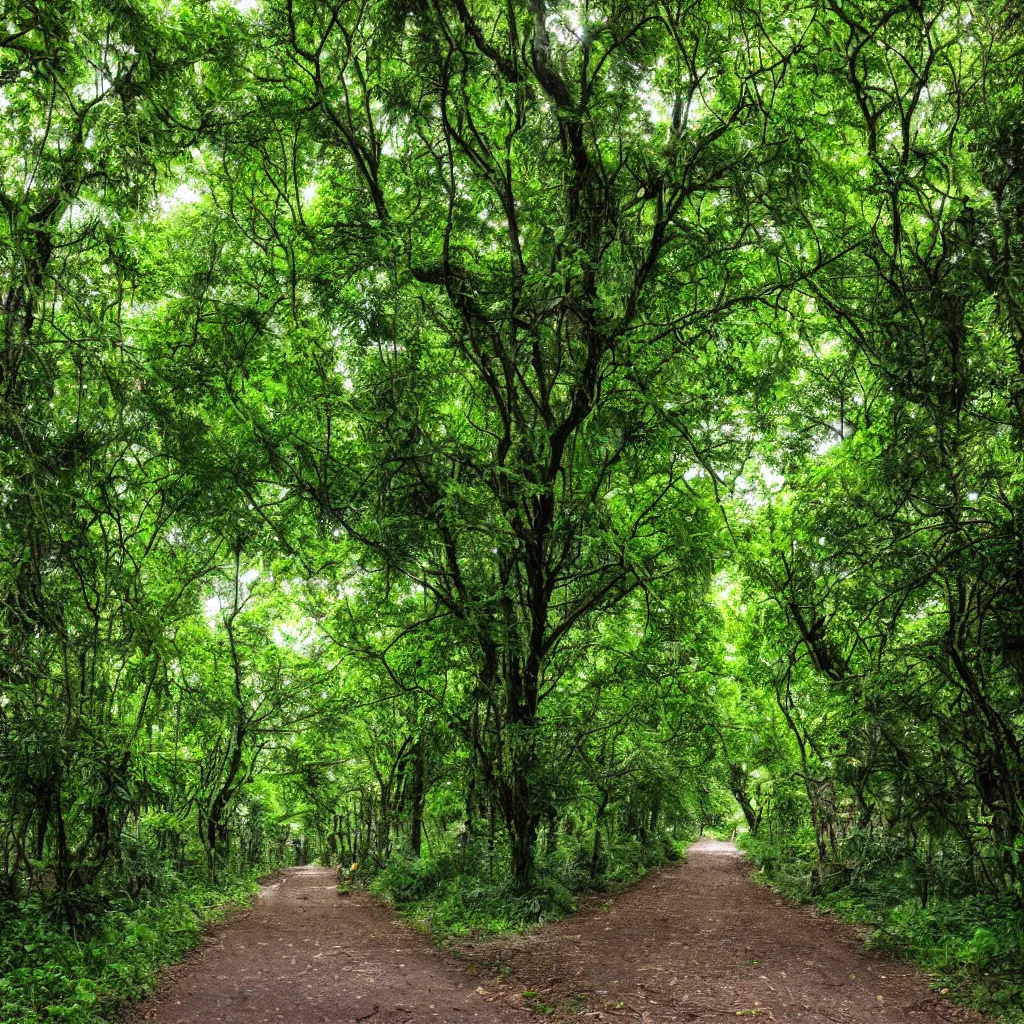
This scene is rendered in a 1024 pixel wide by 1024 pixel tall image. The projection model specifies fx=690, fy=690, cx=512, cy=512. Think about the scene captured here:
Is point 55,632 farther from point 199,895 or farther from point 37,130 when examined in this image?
point 199,895

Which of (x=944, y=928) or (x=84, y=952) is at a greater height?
(x=84, y=952)

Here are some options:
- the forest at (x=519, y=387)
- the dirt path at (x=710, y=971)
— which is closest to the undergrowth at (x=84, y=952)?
the forest at (x=519, y=387)

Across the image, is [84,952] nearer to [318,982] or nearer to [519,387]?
[318,982]

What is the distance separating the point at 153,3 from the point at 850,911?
13.6 metres

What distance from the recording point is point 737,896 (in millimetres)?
13898

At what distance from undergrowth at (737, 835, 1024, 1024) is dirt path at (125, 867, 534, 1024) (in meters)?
3.75

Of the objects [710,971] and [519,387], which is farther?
[519,387]

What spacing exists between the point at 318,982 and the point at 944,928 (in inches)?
256

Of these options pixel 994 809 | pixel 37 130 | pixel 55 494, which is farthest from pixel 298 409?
pixel 994 809

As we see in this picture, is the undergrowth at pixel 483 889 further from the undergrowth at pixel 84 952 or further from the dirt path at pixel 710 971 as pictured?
the undergrowth at pixel 84 952

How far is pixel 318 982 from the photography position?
7.00m

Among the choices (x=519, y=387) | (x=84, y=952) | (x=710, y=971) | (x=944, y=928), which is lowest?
(x=710, y=971)

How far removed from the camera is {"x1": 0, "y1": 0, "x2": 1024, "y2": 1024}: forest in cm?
566

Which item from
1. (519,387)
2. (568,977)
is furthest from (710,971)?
(519,387)
